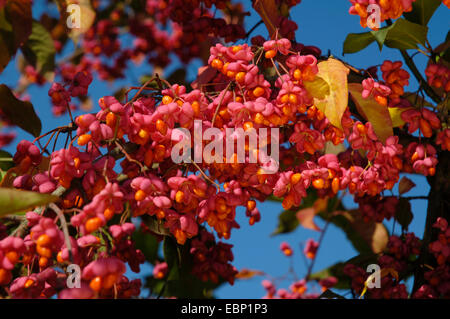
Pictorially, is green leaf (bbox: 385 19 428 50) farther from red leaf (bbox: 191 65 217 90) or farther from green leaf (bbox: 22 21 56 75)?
green leaf (bbox: 22 21 56 75)

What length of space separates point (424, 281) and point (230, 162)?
91 centimetres

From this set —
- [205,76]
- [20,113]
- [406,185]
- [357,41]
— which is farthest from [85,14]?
[406,185]

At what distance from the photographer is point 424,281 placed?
164cm

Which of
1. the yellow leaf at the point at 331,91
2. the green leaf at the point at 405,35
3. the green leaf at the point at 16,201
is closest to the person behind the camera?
the green leaf at the point at 16,201

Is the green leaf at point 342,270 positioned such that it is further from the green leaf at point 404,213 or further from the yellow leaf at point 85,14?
the yellow leaf at point 85,14

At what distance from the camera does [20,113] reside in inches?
63.8

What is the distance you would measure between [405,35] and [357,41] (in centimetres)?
14

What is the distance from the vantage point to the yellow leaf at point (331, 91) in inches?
45.9

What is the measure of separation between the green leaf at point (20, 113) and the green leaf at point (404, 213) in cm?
129

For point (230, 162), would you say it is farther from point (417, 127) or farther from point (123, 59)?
point (123, 59)

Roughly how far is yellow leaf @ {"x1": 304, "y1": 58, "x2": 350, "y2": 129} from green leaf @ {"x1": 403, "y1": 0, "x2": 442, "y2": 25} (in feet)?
1.79

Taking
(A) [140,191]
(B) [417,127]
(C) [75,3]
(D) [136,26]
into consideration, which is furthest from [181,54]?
(A) [140,191]

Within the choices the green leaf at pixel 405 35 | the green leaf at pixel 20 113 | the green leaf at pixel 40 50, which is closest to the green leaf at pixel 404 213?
the green leaf at pixel 405 35

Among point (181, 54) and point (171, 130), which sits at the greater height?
point (181, 54)
